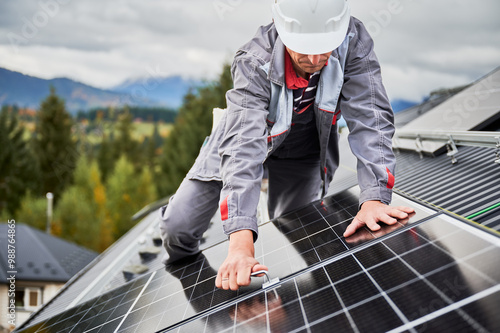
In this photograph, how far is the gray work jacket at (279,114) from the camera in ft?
10.3

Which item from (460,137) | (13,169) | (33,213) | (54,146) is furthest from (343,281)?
(54,146)

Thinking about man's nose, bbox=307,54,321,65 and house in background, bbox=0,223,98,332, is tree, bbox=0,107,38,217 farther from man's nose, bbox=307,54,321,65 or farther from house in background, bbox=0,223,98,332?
man's nose, bbox=307,54,321,65

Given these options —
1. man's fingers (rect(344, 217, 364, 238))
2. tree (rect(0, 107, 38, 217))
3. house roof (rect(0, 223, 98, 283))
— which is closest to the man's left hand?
man's fingers (rect(344, 217, 364, 238))

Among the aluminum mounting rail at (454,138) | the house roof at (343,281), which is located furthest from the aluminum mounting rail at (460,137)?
the house roof at (343,281)

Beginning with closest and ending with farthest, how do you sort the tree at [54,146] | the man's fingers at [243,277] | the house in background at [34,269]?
the man's fingers at [243,277]
the house in background at [34,269]
the tree at [54,146]

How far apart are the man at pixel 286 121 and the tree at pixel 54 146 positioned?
5447 centimetres

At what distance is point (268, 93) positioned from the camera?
11.6 ft

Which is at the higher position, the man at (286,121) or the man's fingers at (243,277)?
the man at (286,121)

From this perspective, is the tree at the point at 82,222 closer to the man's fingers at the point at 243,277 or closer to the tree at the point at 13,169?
the tree at the point at 13,169

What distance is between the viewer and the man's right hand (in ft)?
8.54

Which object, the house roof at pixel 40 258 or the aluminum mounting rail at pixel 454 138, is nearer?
the aluminum mounting rail at pixel 454 138

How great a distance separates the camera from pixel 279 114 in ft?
11.9

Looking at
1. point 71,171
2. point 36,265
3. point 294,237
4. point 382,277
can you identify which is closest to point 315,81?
point 294,237

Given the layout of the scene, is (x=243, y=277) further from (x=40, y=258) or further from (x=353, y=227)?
(x=40, y=258)
